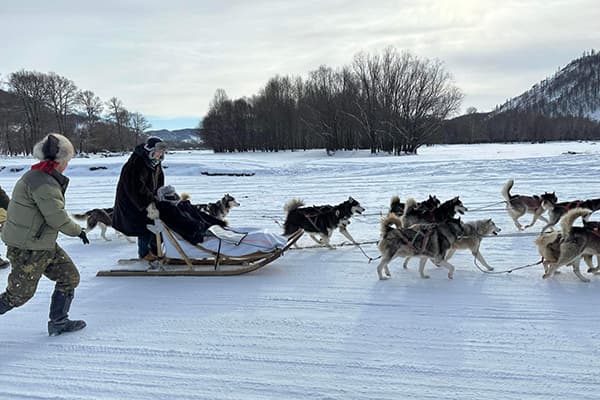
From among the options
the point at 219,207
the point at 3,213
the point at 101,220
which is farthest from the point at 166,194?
the point at 219,207

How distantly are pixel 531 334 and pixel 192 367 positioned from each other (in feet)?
9.06

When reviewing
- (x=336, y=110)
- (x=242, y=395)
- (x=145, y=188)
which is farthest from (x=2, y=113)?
(x=242, y=395)

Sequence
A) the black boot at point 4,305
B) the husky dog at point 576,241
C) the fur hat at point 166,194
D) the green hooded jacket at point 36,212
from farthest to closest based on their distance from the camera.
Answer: the fur hat at point 166,194, the husky dog at point 576,241, the black boot at point 4,305, the green hooded jacket at point 36,212

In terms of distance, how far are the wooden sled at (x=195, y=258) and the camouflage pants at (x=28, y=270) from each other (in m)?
1.60

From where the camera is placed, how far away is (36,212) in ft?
10.1

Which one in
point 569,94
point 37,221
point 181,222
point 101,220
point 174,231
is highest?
point 569,94

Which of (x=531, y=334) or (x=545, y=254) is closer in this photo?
(x=531, y=334)

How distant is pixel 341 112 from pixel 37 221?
4191 centimetres

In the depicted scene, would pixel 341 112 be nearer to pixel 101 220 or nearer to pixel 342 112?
pixel 342 112

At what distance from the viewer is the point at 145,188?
198 inches

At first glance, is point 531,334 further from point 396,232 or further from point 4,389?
point 4,389

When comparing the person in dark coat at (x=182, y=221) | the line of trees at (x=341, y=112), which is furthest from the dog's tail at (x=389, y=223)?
the line of trees at (x=341, y=112)

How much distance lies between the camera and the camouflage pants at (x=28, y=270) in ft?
10.3

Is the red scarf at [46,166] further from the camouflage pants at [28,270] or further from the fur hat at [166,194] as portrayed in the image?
the fur hat at [166,194]
